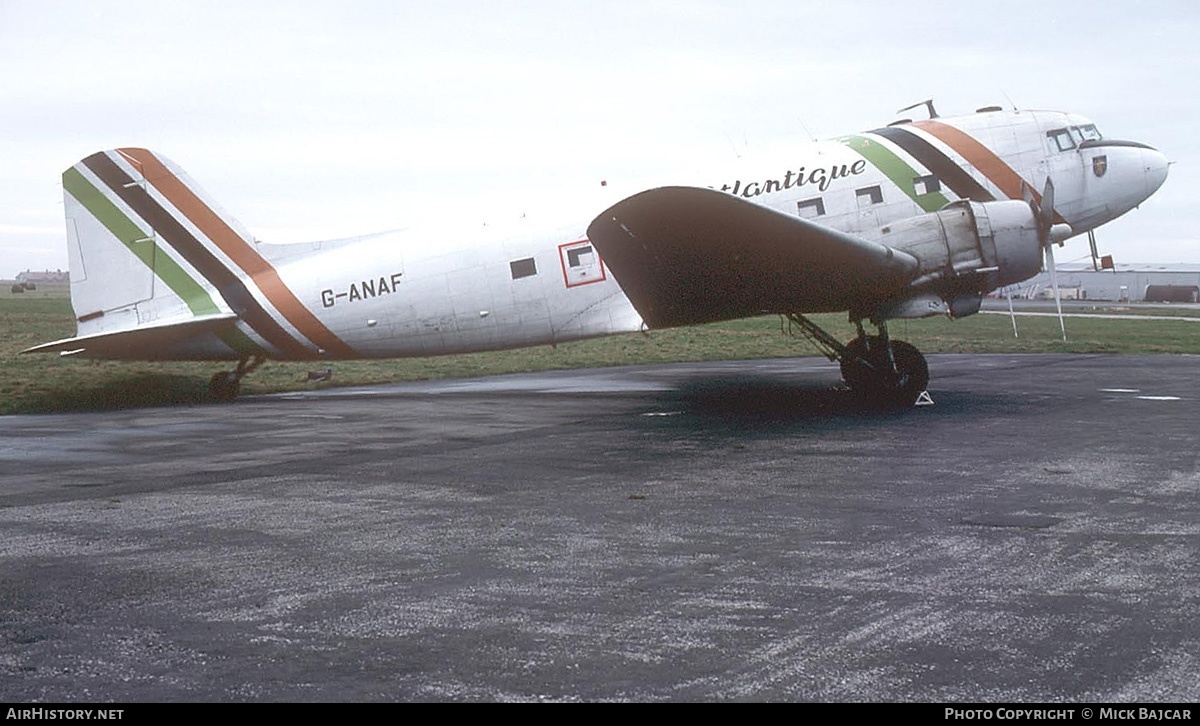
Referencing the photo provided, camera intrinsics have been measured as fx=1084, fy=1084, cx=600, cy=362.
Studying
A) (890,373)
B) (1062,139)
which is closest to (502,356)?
(890,373)

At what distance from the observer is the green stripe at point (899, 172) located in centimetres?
1589

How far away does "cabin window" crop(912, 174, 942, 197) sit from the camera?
627 inches

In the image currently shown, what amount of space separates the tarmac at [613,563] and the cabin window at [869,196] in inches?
151

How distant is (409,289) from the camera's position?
54.7 ft

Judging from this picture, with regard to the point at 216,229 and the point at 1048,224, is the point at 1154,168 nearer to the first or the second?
the point at 1048,224

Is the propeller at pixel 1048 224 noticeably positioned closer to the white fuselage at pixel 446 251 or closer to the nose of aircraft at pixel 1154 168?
the white fuselage at pixel 446 251

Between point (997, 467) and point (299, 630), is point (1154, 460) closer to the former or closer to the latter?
point (997, 467)

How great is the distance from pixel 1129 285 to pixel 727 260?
9881cm

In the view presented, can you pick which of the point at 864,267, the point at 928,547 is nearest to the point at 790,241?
the point at 864,267

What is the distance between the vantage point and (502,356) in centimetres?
2930

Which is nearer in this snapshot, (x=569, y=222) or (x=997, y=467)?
(x=997, y=467)

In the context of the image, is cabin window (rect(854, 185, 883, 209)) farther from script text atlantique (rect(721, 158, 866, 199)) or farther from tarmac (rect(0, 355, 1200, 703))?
tarmac (rect(0, 355, 1200, 703))

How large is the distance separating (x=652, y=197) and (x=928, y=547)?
21.6ft
